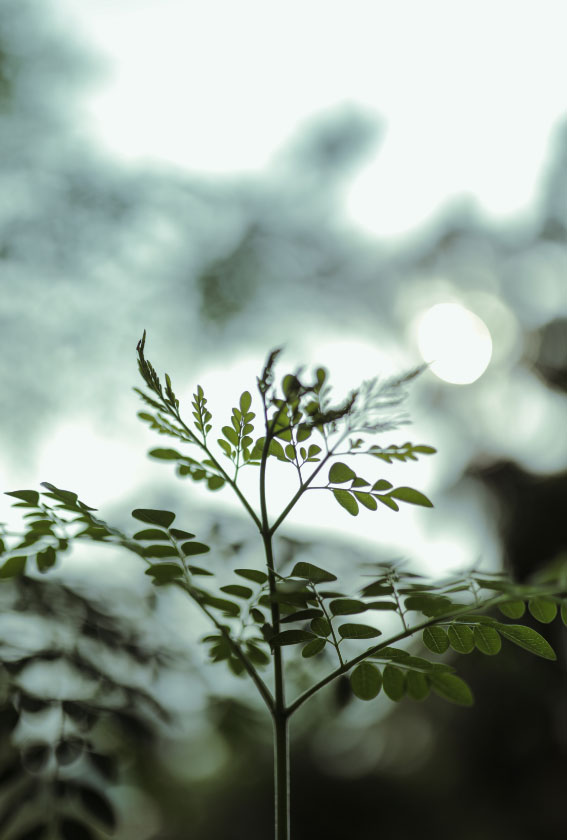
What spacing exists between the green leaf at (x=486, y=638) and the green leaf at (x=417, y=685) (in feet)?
0.16

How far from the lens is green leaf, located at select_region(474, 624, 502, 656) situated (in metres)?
0.43

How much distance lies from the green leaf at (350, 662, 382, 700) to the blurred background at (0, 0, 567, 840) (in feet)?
6.58

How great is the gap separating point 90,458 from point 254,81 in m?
2.10

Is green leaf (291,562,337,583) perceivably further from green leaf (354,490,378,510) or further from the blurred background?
the blurred background

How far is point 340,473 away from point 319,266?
3.42m

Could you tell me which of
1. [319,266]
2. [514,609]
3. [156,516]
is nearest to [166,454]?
[156,516]

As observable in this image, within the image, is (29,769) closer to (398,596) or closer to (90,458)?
(398,596)

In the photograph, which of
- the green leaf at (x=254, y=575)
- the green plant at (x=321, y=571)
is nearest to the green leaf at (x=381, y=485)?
the green plant at (x=321, y=571)

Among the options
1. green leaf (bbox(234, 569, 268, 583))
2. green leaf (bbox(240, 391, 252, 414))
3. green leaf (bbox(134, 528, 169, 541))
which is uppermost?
green leaf (bbox(240, 391, 252, 414))

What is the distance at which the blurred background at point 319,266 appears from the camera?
2879mm

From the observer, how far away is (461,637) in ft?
1.44

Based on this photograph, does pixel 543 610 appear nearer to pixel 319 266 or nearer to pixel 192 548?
pixel 192 548

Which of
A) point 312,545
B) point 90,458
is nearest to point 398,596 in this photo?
point 312,545

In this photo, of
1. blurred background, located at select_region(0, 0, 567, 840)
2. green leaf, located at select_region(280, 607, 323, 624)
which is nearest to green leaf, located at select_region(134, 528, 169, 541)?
green leaf, located at select_region(280, 607, 323, 624)
